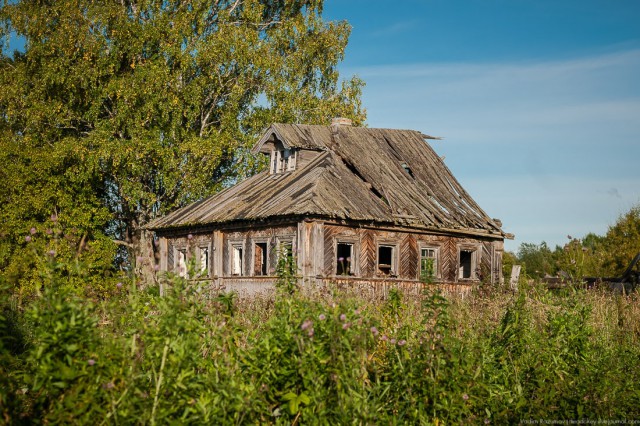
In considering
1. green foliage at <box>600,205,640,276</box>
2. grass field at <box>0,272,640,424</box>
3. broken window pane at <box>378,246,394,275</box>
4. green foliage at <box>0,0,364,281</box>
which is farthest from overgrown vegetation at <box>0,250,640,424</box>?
green foliage at <box>600,205,640,276</box>

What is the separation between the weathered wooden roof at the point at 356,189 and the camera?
2114 centimetres

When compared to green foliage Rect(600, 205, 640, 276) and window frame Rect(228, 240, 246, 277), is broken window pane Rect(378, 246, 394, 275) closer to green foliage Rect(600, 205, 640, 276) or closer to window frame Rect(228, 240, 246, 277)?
window frame Rect(228, 240, 246, 277)

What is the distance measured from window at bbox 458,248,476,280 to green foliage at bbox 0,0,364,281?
9049 mm

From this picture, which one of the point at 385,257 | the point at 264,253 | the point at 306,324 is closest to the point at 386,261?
the point at 385,257

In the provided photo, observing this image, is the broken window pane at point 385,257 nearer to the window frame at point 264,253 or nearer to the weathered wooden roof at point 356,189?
the weathered wooden roof at point 356,189

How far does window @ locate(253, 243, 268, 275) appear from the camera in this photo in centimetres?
2247

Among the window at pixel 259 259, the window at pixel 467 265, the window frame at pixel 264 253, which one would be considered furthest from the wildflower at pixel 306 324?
the window at pixel 467 265

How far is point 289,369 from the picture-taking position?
652 cm

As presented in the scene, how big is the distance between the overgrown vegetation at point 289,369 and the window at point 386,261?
531 inches

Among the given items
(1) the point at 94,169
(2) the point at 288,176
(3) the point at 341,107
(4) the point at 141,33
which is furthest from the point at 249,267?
(3) the point at 341,107

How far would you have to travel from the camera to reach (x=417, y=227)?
22.7m

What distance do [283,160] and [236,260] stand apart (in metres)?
3.83

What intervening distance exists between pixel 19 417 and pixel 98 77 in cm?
2398

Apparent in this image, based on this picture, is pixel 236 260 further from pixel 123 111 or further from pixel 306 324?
pixel 306 324
